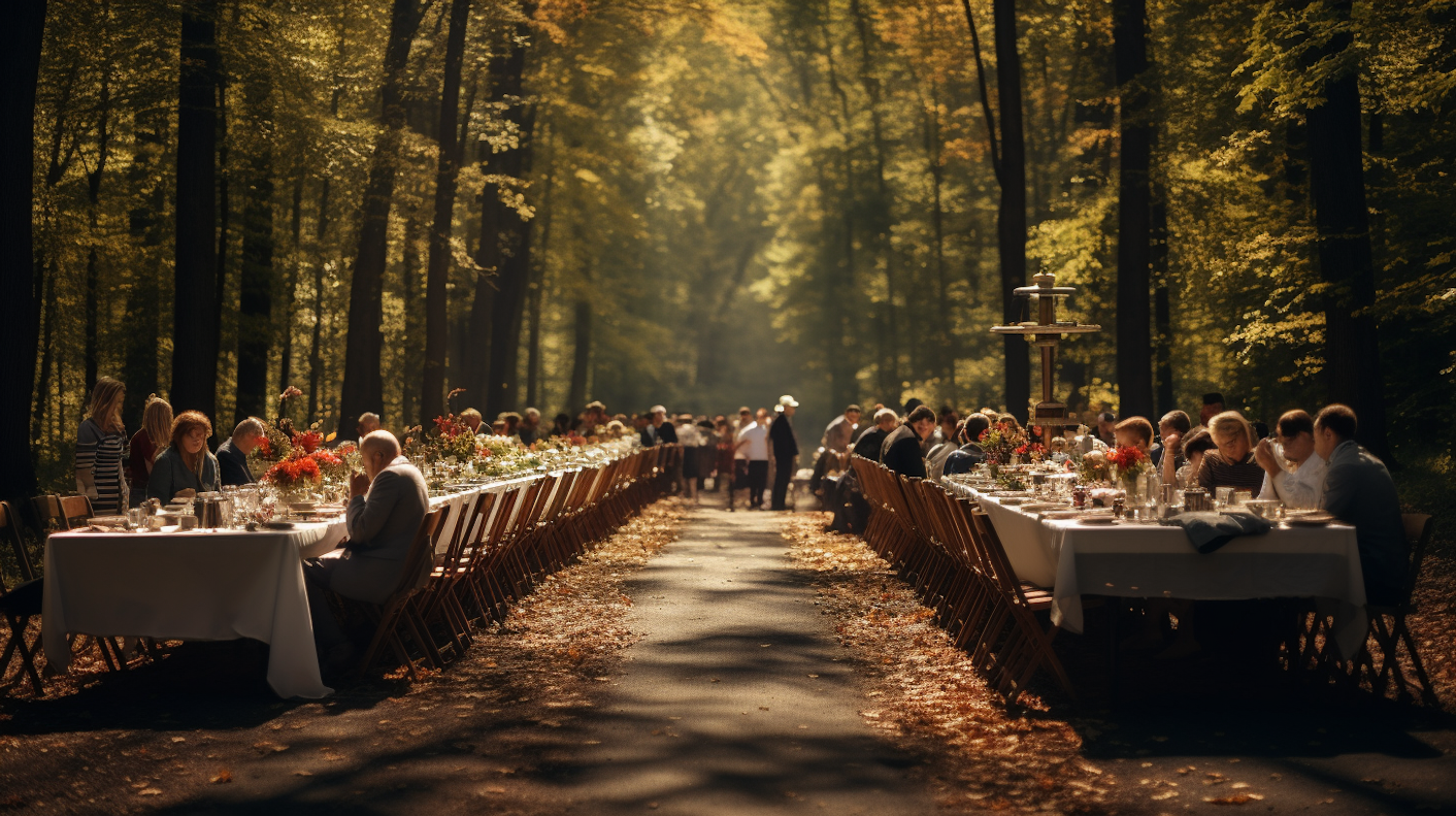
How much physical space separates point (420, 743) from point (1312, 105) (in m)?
11.0

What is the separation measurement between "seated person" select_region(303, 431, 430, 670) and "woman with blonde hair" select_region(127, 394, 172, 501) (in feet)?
8.19

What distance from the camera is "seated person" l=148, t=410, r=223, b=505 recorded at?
10.3 metres

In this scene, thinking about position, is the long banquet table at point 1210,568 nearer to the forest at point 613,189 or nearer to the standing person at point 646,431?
the forest at point 613,189

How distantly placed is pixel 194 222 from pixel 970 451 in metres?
9.55

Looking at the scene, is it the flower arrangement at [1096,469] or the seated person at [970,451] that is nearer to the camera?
the flower arrangement at [1096,469]

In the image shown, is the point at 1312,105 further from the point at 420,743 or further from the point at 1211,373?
the point at 1211,373

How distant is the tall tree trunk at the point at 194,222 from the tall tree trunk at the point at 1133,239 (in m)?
12.5

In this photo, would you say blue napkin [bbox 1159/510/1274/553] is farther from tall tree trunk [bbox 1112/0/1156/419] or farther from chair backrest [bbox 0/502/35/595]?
tall tree trunk [bbox 1112/0/1156/419]

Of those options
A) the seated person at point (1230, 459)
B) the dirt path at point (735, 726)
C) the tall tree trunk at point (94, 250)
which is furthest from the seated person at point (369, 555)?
the tall tree trunk at point (94, 250)

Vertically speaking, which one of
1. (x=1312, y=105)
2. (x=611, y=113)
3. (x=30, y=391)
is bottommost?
(x=30, y=391)

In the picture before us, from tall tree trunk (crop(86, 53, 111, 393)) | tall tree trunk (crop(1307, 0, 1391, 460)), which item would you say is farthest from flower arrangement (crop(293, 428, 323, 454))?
tall tree trunk (crop(86, 53, 111, 393))

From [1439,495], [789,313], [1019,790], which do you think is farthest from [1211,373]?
[1019,790]

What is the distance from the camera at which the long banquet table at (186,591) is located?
8.12 metres

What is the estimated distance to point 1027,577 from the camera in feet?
32.5
